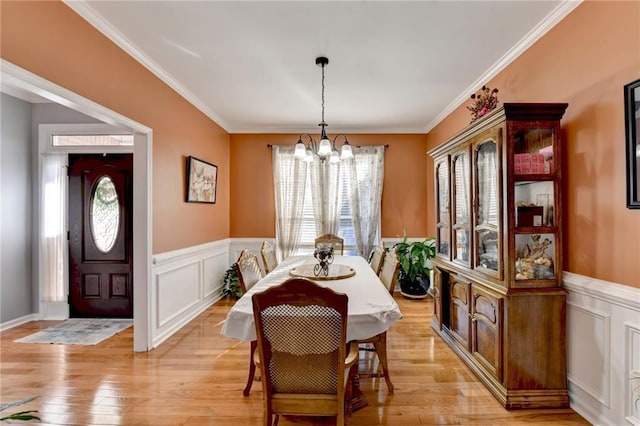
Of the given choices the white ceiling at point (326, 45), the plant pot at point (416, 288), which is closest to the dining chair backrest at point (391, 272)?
the white ceiling at point (326, 45)

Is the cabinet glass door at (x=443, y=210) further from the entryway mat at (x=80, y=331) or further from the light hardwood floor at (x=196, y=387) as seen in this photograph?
the entryway mat at (x=80, y=331)

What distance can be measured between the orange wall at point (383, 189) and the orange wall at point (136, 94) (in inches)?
15.8

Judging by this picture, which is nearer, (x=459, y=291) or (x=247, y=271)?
(x=247, y=271)

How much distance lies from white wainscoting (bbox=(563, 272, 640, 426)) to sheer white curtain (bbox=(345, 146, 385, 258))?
336 cm

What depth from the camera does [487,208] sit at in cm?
260

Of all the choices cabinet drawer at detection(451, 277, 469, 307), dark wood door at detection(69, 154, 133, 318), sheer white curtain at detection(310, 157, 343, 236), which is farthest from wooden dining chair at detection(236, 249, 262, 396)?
sheer white curtain at detection(310, 157, 343, 236)

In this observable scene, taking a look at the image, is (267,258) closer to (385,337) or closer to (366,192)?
(385,337)

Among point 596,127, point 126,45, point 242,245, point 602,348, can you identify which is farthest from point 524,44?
point 242,245

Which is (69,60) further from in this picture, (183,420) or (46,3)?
(183,420)

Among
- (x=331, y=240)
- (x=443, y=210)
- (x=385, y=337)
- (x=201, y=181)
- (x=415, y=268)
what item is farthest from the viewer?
(x=415, y=268)

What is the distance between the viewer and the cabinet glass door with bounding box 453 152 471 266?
2.96 metres

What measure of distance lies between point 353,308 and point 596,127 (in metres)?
2.02

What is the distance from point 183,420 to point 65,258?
3270mm

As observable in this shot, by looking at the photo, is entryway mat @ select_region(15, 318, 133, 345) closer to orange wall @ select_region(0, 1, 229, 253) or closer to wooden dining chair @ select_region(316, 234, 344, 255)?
orange wall @ select_region(0, 1, 229, 253)
